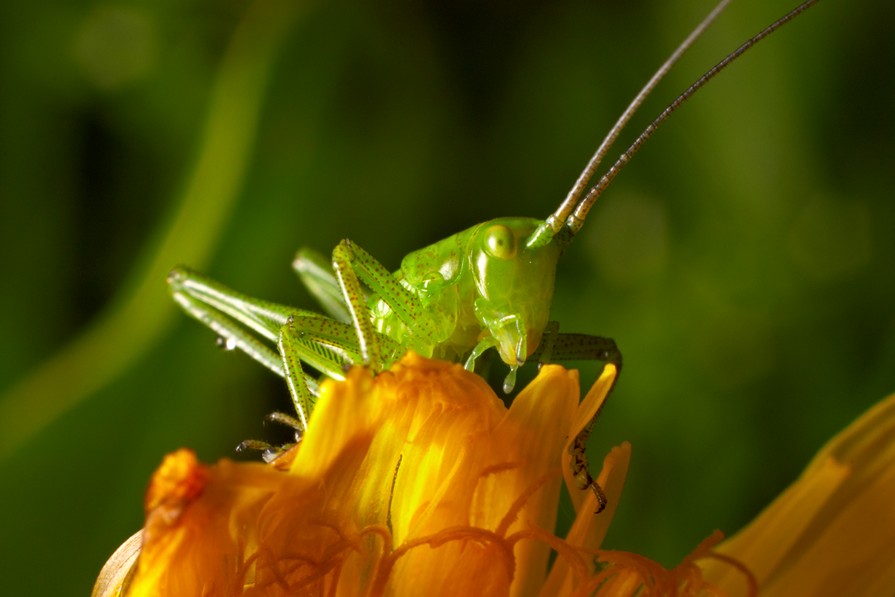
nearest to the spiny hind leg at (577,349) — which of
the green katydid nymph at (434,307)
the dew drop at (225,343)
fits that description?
the green katydid nymph at (434,307)

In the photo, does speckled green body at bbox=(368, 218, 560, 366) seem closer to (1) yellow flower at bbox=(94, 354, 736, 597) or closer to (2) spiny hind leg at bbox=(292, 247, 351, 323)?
(2) spiny hind leg at bbox=(292, 247, 351, 323)

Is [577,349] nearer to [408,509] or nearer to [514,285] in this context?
[514,285]

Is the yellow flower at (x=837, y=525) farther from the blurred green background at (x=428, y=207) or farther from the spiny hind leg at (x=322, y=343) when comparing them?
the spiny hind leg at (x=322, y=343)

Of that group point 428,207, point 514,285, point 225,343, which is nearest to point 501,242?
point 514,285

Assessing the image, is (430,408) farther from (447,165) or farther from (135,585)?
(447,165)

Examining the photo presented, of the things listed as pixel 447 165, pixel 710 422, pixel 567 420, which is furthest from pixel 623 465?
pixel 447 165

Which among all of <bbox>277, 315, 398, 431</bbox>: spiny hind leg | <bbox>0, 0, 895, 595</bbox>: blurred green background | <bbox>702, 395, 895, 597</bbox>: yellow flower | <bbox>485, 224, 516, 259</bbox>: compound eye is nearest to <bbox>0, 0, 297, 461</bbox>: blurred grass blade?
<bbox>0, 0, 895, 595</bbox>: blurred green background
